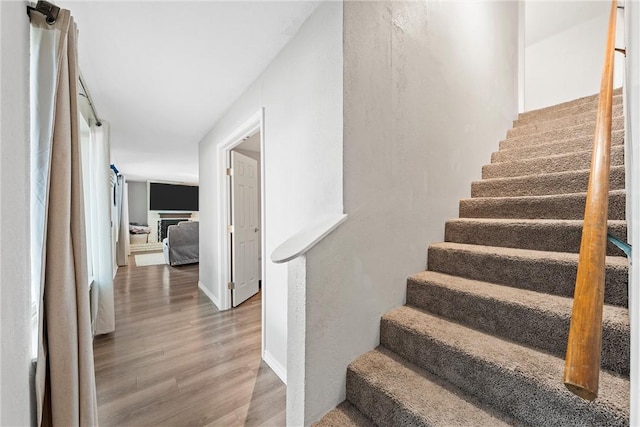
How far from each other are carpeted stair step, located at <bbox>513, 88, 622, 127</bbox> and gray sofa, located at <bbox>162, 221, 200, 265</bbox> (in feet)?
18.5

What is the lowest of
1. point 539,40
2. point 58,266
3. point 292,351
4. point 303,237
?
point 292,351

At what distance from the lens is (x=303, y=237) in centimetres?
118

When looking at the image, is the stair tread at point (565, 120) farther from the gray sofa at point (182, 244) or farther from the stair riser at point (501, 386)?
the gray sofa at point (182, 244)

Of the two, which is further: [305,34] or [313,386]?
[305,34]

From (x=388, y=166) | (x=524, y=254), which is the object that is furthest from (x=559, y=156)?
(x=388, y=166)

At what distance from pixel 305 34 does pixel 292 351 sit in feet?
5.99

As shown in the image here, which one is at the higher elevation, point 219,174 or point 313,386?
point 219,174

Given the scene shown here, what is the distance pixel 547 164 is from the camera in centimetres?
184

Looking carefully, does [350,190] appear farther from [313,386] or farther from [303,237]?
[313,386]

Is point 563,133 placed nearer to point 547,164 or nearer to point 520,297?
point 547,164

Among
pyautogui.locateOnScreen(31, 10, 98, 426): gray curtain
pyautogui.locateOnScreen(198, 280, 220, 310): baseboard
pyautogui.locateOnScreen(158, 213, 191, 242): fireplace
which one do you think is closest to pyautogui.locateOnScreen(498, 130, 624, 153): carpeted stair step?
pyautogui.locateOnScreen(31, 10, 98, 426): gray curtain

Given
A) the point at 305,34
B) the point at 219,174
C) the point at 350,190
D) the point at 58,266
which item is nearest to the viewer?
the point at 58,266

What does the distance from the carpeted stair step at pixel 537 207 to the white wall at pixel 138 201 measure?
33.0ft

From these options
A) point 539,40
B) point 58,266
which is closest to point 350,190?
point 58,266
